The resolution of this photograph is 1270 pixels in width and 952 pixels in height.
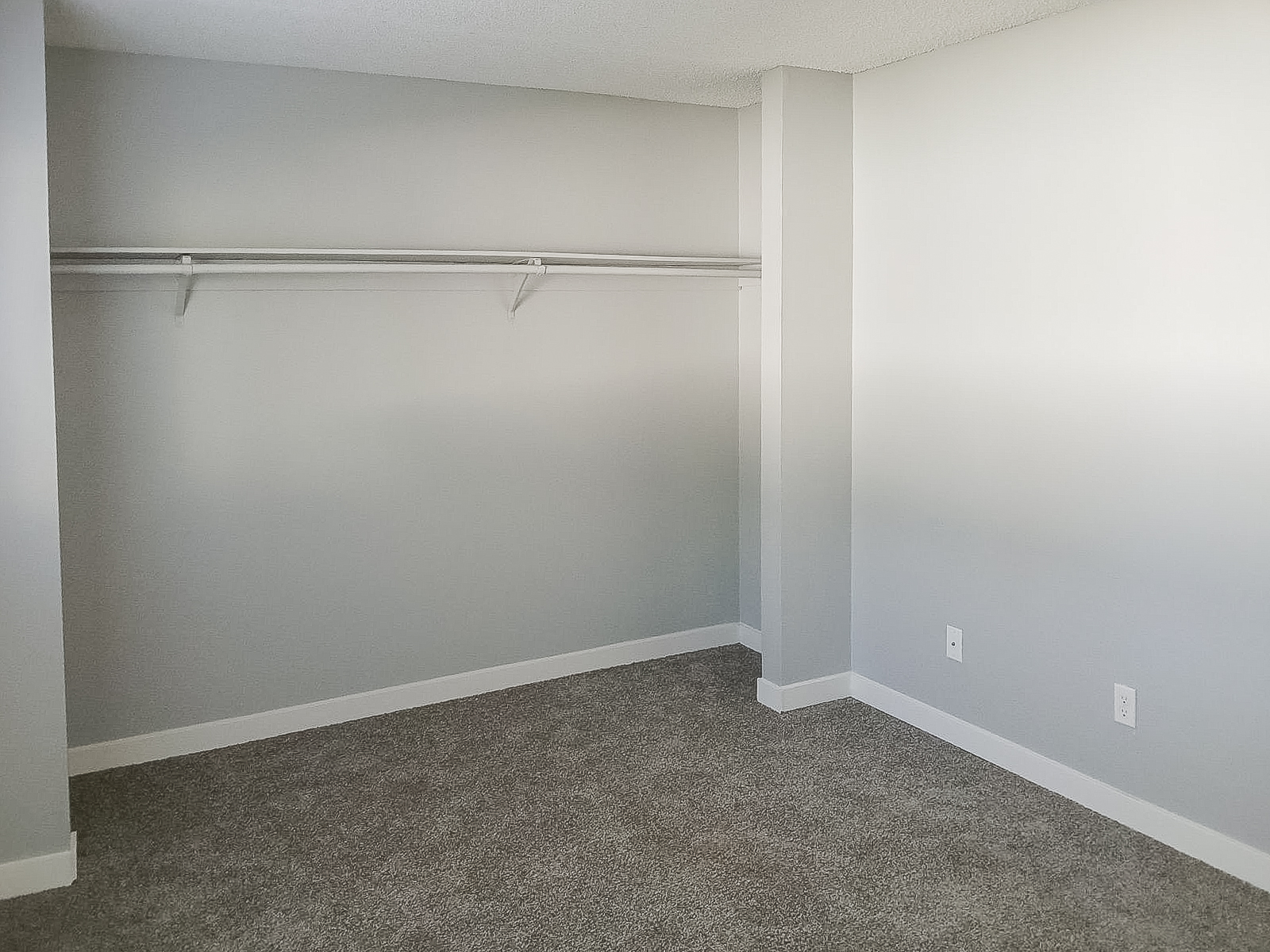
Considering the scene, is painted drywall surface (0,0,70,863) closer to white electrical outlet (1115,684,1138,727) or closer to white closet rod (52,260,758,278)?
white closet rod (52,260,758,278)

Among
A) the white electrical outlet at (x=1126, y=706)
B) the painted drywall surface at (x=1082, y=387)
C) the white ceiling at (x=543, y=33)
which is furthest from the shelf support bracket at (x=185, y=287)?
the white electrical outlet at (x=1126, y=706)

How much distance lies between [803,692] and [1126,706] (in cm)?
118

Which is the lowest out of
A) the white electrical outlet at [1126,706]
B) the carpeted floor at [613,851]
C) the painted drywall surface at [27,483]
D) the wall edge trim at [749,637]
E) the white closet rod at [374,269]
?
the carpeted floor at [613,851]

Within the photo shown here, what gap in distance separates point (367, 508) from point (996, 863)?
2.27 meters

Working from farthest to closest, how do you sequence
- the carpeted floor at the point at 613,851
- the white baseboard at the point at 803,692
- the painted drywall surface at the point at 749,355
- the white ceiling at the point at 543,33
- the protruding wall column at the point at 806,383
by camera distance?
the painted drywall surface at the point at 749,355 < the white baseboard at the point at 803,692 < the protruding wall column at the point at 806,383 < the white ceiling at the point at 543,33 < the carpeted floor at the point at 613,851

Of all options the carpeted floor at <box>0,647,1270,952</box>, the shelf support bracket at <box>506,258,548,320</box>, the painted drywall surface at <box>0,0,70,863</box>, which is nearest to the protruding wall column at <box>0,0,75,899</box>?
the painted drywall surface at <box>0,0,70,863</box>

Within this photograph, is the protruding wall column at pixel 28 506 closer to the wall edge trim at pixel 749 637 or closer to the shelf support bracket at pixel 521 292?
the shelf support bracket at pixel 521 292

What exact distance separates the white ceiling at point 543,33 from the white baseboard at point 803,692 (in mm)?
2092

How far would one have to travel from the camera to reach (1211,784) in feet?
8.81

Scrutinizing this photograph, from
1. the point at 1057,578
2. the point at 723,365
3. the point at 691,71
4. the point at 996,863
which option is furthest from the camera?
the point at 723,365

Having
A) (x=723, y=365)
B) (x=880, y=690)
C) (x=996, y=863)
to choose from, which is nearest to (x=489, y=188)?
(x=723, y=365)

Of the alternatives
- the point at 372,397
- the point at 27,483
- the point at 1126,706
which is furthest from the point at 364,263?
the point at 1126,706

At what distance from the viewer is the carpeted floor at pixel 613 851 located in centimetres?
246

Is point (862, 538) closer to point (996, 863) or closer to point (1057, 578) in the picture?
point (1057, 578)
